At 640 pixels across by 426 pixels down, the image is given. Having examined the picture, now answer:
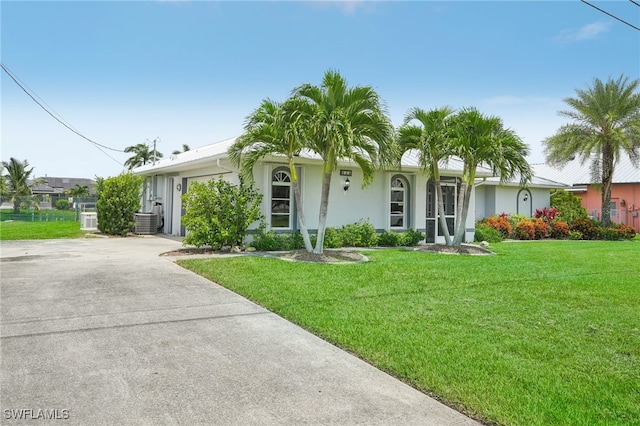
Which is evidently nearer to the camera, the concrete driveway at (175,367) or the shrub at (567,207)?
the concrete driveway at (175,367)

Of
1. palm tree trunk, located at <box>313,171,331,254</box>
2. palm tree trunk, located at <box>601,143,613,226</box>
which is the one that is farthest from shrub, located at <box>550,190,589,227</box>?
palm tree trunk, located at <box>313,171,331,254</box>

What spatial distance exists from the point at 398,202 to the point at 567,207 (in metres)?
11.9

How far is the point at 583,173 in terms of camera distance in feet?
102

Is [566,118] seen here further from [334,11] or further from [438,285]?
Answer: [438,285]

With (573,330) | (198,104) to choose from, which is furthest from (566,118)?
(573,330)

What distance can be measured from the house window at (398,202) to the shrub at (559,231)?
30.5 feet

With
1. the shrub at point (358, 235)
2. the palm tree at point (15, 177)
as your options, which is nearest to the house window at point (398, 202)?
the shrub at point (358, 235)

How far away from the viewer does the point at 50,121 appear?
19203 millimetres

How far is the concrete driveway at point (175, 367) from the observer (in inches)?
121

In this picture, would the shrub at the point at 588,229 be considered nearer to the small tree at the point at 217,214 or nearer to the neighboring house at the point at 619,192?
the neighboring house at the point at 619,192

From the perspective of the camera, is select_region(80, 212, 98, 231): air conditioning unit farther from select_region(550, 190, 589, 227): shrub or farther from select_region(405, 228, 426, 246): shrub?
select_region(550, 190, 589, 227): shrub

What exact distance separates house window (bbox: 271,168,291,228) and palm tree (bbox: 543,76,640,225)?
16381 mm

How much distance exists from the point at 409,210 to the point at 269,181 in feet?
17.9

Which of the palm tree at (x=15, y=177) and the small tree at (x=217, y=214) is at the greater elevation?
the palm tree at (x=15, y=177)
